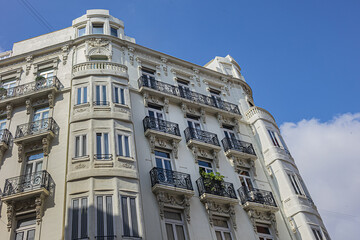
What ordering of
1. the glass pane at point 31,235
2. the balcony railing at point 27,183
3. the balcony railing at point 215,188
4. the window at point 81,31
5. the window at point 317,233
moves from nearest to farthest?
the glass pane at point 31,235 < the balcony railing at point 27,183 < the balcony railing at point 215,188 < the window at point 317,233 < the window at point 81,31

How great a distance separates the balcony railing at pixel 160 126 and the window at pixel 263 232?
6.93m

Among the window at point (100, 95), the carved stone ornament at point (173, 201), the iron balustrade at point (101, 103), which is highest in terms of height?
the window at point (100, 95)

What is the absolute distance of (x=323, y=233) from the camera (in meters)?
19.1

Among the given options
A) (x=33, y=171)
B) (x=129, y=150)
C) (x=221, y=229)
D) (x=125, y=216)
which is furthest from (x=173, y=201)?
(x=33, y=171)

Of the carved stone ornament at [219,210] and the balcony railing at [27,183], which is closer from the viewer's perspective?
the balcony railing at [27,183]

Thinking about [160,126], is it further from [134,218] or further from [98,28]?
[98,28]

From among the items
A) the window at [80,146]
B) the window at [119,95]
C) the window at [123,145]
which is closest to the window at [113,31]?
the window at [119,95]

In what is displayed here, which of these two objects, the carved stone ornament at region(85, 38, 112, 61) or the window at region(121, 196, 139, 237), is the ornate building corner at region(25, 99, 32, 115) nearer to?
the carved stone ornament at region(85, 38, 112, 61)

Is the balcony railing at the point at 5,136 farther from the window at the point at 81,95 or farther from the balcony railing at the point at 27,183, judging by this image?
the window at the point at 81,95

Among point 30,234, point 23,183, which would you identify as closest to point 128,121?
point 23,183

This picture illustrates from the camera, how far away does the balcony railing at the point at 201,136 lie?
20031 millimetres

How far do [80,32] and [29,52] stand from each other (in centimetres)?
367

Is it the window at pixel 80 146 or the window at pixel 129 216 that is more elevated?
the window at pixel 80 146

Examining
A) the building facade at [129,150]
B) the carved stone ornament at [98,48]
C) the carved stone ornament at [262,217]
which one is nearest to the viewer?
the building facade at [129,150]
